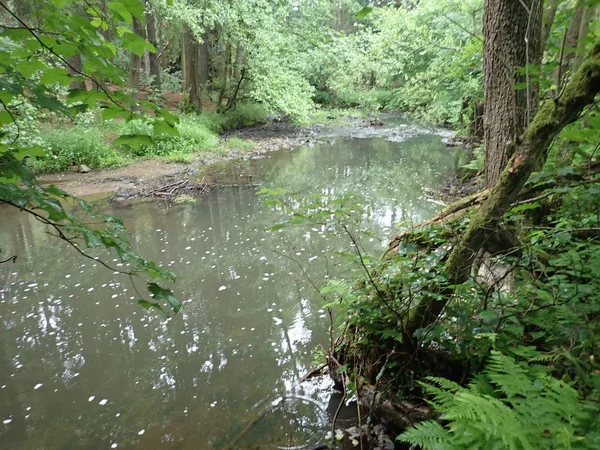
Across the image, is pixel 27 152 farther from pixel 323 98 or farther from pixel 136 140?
pixel 323 98

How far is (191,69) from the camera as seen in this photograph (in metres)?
18.3

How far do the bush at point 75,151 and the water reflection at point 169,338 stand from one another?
340cm

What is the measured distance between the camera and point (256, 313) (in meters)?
5.27

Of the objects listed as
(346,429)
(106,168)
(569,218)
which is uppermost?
(569,218)

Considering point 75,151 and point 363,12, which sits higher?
point 363,12

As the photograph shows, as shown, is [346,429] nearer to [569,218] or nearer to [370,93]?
[569,218]

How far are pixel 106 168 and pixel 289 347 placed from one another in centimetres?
1057

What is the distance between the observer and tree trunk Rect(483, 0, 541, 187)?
12.0ft

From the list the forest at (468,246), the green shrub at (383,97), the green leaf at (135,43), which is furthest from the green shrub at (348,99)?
the green leaf at (135,43)

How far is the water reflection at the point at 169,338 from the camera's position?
3557 mm

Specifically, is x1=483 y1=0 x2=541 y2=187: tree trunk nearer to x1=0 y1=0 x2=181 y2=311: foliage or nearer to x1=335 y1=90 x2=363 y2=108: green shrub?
x1=0 y1=0 x2=181 y2=311: foliage

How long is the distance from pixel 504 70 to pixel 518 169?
87.8 inches

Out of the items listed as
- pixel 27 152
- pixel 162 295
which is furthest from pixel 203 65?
pixel 162 295

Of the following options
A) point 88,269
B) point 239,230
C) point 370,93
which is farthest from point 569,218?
point 370,93
